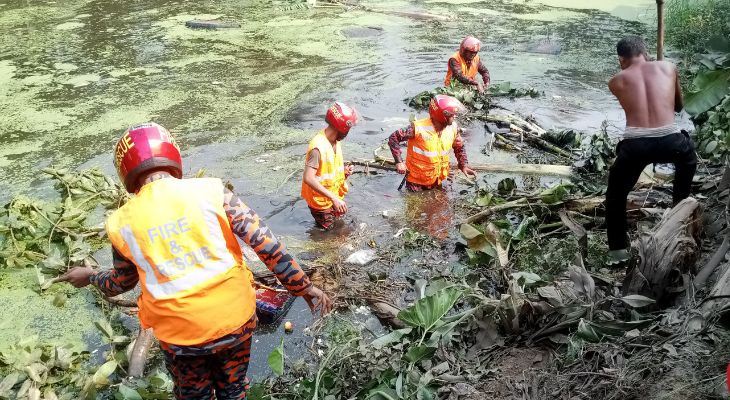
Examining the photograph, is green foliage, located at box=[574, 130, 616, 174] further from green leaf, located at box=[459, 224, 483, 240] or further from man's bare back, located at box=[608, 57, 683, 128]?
green leaf, located at box=[459, 224, 483, 240]

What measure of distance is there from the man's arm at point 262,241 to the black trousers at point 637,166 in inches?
94.3

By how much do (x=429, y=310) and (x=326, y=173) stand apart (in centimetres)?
205

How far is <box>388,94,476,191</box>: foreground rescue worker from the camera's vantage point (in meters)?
5.31

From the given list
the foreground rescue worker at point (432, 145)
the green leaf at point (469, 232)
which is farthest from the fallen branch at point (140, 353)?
the foreground rescue worker at point (432, 145)

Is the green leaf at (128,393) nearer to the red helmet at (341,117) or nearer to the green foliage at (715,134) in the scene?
the red helmet at (341,117)

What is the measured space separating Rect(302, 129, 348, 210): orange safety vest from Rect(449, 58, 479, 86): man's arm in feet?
12.1

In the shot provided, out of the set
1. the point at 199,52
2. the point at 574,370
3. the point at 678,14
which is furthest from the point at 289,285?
the point at 678,14

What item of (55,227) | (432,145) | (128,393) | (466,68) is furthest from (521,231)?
(466,68)

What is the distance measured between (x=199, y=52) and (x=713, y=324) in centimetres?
1012

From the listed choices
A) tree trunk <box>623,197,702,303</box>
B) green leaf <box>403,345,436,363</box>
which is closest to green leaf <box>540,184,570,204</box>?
tree trunk <box>623,197,702,303</box>

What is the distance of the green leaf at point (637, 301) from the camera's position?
2.90m

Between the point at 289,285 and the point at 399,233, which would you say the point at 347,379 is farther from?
the point at 399,233

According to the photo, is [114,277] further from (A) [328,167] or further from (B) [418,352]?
(A) [328,167]

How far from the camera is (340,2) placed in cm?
1495
